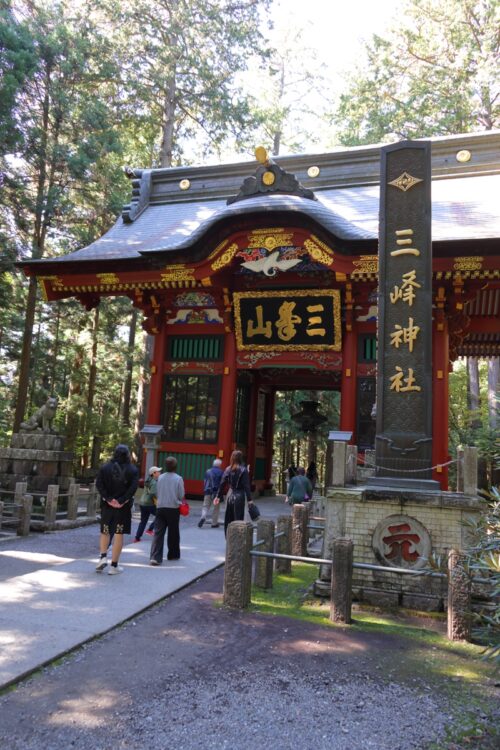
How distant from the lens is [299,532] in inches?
298

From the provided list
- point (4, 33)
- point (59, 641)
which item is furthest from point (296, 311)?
A: point (4, 33)

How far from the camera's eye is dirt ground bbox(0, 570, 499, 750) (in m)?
2.92

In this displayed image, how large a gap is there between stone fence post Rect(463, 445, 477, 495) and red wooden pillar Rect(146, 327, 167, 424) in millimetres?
9079

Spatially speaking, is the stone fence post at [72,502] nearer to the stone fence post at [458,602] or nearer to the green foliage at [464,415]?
the stone fence post at [458,602]

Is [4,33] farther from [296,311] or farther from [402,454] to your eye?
[402,454]

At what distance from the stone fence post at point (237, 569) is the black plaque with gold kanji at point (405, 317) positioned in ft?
6.11

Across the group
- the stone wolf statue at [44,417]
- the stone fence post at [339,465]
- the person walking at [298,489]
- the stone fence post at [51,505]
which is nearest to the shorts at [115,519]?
the stone fence post at [339,465]

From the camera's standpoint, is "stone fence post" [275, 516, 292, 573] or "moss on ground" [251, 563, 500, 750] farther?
"stone fence post" [275, 516, 292, 573]

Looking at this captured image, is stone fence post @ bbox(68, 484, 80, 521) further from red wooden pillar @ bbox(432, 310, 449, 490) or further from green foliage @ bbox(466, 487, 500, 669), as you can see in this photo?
green foliage @ bbox(466, 487, 500, 669)

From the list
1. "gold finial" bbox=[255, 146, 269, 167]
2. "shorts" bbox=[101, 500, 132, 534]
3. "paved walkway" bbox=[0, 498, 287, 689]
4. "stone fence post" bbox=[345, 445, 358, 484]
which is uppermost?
"gold finial" bbox=[255, 146, 269, 167]

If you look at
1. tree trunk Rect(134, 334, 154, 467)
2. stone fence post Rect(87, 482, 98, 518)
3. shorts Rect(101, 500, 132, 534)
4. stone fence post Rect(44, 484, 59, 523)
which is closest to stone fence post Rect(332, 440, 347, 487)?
shorts Rect(101, 500, 132, 534)

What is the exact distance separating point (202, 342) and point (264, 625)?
9.80m

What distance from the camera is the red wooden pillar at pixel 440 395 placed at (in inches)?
448

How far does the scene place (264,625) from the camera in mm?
4676
